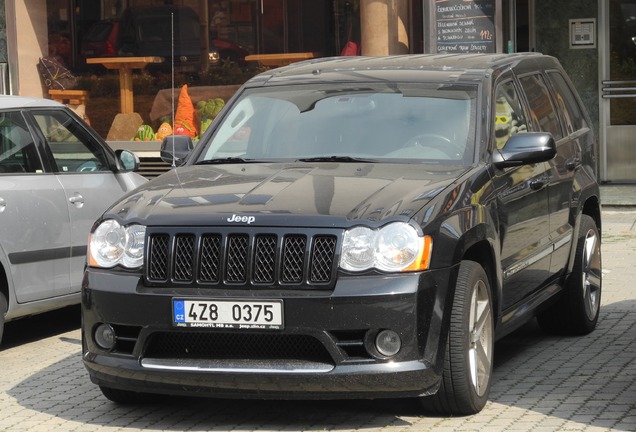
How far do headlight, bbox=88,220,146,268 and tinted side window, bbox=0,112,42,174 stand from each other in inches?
91.9

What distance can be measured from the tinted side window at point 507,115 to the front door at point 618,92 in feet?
Result: 31.0

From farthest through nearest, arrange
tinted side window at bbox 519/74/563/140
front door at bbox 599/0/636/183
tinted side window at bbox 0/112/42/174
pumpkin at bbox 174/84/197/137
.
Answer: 1. front door at bbox 599/0/636/183
2. pumpkin at bbox 174/84/197/137
3. tinted side window at bbox 0/112/42/174
4. tinted side window at bbox 519/74/563/140

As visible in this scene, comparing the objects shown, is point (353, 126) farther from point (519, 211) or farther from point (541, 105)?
point (541, 105)

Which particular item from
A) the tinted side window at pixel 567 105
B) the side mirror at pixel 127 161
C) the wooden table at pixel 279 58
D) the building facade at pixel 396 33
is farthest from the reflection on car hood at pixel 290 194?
the wooden table at pixel 279 58

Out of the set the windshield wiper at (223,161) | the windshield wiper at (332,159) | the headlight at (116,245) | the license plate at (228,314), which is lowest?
the license plate at (228,314)

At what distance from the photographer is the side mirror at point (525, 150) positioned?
708cm

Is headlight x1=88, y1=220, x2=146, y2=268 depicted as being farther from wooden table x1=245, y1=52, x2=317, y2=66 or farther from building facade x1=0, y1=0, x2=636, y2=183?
wooden table x1=245, y1=52, x2=317, y2=66

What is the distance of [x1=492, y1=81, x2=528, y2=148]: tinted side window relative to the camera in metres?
7.46

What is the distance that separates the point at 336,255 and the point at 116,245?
3.63ft

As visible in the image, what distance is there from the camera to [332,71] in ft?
26.0

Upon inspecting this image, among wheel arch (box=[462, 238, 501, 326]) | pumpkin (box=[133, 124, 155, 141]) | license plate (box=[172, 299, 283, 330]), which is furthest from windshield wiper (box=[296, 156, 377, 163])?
pumpkin (box=[133, 124, 155, 141])

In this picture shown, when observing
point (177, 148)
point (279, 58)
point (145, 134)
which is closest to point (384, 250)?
point (177, 148)

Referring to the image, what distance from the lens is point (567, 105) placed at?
903 centimetres

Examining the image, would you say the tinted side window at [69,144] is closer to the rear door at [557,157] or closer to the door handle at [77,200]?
the door handle at [77,200]
